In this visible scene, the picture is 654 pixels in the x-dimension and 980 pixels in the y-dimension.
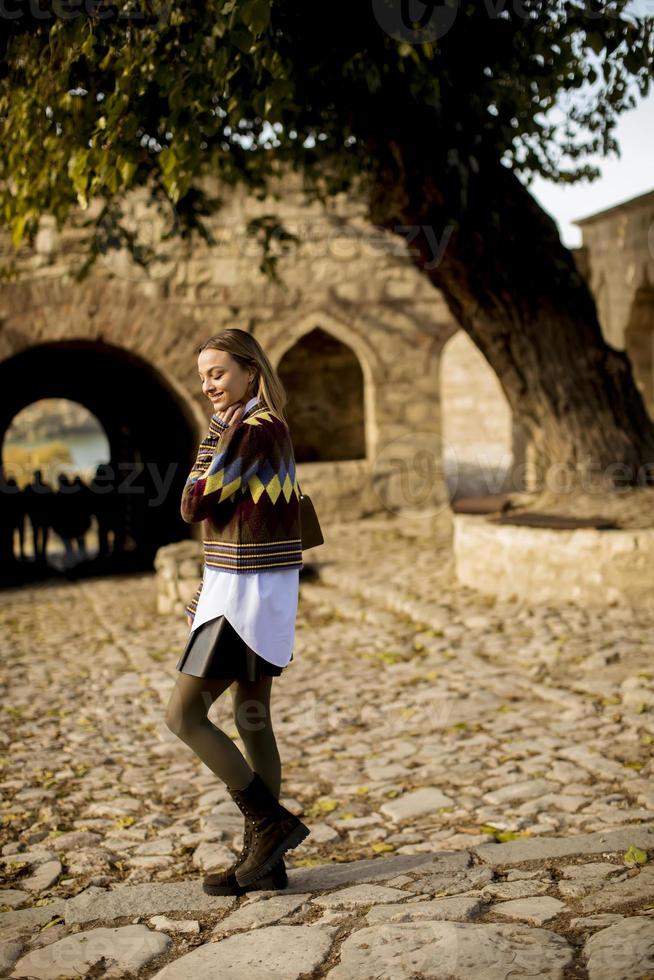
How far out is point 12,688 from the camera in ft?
18.9

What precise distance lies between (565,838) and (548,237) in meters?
5.33

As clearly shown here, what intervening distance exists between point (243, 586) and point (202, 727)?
0.38 m

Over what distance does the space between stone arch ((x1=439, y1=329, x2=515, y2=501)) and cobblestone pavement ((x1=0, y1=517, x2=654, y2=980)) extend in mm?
7804

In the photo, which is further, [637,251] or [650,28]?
[637,251]

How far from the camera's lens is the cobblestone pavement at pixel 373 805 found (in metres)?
2.29

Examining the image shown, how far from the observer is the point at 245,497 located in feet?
8.58

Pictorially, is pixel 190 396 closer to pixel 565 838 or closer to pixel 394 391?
pixel 394 391

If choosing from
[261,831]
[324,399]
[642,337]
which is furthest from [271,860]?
[324,399]

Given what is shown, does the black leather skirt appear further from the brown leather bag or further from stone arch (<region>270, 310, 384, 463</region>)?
stone arch (<region>270, 310, 384, 463</region>)

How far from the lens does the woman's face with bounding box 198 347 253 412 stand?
266cm

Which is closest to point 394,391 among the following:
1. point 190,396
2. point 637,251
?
point 190,396

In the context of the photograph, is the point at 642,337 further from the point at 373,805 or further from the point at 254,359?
the point at 254,359

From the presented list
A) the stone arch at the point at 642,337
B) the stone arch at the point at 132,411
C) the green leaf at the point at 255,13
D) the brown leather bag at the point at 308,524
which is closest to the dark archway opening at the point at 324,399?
the stone arch at the point at 132,411

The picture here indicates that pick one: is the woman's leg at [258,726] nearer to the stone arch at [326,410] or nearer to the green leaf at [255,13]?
the green leaf at [255,13]
